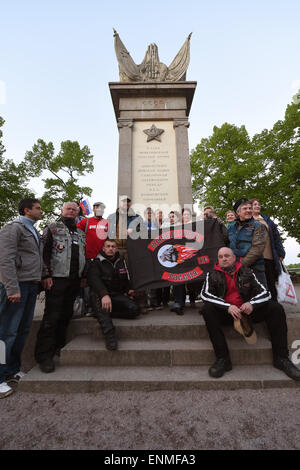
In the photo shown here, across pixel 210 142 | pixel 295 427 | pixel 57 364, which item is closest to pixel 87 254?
pixel 57 364

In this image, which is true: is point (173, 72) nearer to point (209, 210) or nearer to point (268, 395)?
point (209, 210)

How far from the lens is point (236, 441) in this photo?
1897 millimetres

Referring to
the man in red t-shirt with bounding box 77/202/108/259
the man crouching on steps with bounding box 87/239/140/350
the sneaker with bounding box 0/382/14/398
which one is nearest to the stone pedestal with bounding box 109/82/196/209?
the man in red t-shirt with bounding box 77/202/108/259

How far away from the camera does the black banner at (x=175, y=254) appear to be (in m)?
4.29

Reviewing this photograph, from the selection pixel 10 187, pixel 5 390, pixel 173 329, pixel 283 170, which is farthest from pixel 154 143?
pixel 10 187

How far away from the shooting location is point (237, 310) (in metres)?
2.90

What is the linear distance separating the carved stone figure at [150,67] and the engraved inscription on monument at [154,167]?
6.55 feet

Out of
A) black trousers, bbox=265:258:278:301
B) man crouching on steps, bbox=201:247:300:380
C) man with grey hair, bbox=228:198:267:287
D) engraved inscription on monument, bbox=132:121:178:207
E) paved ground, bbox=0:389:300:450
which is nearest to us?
paved ground, bbox=0:389:300:450

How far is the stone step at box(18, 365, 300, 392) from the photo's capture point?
263 cm

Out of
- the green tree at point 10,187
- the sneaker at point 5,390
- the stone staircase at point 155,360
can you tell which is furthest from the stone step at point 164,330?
the green tree at point 10,187

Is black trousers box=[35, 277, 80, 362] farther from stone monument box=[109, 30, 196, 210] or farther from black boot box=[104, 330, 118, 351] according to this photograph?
stone monument box=[109, 30, 196, 210]

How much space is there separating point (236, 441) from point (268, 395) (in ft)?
2.74

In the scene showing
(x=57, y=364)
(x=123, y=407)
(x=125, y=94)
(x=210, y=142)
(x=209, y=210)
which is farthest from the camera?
(x=210, y=142)

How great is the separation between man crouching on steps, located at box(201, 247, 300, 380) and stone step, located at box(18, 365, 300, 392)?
0.40 ft
